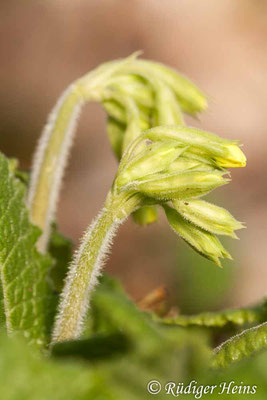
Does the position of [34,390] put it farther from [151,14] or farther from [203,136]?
[151,14]

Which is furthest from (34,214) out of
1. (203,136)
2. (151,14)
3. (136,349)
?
(151,14)

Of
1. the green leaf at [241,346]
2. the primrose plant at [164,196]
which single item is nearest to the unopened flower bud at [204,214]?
the primrose plant at [164,196]

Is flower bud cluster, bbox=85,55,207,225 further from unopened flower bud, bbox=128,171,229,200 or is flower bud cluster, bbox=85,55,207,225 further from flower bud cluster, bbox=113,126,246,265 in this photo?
unopened flower bud, bbox=128,171,229,200

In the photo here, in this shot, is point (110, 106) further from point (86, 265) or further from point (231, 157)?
point (86, 265)

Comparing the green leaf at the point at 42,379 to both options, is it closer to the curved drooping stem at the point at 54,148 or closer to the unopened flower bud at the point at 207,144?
the unopened flower bud at the point at 207,144

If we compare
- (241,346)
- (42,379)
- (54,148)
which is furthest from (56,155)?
(42,379)

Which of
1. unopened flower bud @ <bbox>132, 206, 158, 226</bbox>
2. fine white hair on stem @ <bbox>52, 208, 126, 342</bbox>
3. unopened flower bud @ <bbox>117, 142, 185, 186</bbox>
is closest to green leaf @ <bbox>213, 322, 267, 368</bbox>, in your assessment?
fine white hair on stem @ <bbox>52, 208, 126, 342</bbox>
